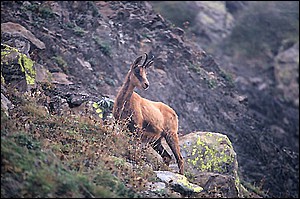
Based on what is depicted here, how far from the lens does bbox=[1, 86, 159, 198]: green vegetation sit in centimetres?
702

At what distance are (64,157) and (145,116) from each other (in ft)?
13.7

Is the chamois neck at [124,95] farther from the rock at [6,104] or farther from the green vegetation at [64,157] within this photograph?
the rock at [6,104]

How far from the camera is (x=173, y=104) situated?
19.5 m

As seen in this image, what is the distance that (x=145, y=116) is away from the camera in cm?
1237

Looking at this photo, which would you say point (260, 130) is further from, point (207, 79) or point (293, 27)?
point (293, 27)

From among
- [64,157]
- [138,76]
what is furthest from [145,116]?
[64,157]

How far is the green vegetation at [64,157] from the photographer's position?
702 cm

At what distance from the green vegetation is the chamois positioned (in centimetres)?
75

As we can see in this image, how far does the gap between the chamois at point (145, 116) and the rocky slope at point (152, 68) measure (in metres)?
2.80

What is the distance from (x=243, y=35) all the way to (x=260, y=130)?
14.6 metres

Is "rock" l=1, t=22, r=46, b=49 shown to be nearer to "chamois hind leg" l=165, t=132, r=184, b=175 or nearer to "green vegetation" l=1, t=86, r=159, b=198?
"green vegetation" l=1, t=86, r=159, b=198

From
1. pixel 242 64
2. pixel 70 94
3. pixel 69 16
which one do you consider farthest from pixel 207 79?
pixel 242 64

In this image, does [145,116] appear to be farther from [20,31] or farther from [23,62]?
[20,31]

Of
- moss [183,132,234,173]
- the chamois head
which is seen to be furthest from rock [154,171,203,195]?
the chamois head
